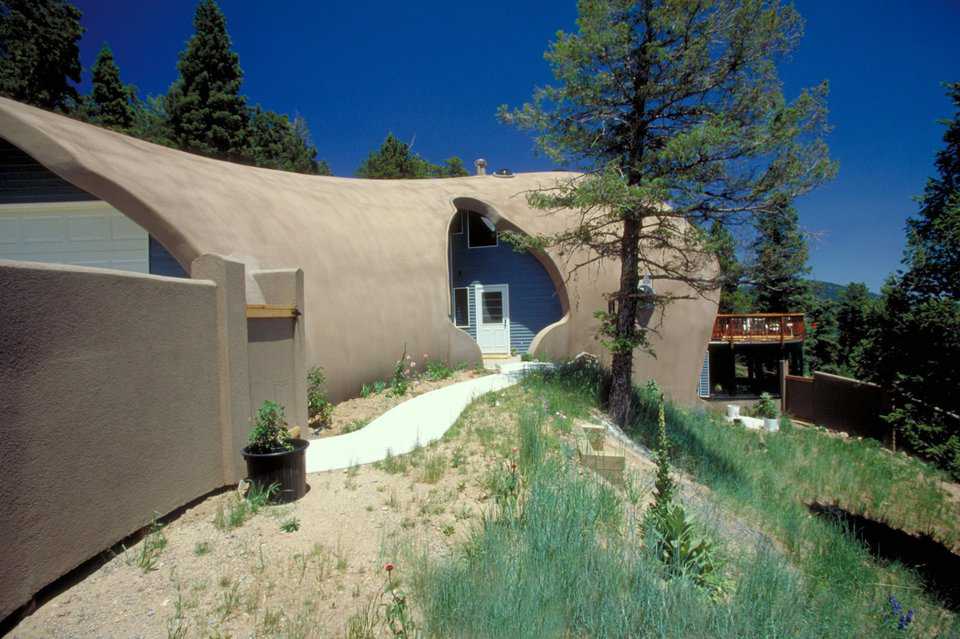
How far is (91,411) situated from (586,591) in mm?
3390

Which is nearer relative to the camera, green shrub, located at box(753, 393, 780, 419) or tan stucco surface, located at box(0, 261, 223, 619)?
tan stucco surface, located at box(0, 261, 223, 619)

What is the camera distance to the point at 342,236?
893 centimetres

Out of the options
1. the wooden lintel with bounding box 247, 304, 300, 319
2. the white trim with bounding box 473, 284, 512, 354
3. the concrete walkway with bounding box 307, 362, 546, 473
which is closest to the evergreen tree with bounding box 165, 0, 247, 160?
the white trim with bounding box 473, 284, 512, 354

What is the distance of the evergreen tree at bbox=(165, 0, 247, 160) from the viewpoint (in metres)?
24.3

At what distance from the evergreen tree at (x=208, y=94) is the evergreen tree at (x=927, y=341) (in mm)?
26398

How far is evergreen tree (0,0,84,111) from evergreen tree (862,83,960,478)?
3148cm

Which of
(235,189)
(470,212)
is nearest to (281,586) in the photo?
(235,189)

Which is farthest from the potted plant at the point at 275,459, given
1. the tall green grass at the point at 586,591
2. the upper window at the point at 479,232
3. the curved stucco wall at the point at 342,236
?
the upper window at the point at 479,232

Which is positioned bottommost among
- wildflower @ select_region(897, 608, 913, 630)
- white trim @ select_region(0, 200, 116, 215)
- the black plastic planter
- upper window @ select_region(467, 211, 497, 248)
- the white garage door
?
wildflower @ select_region(897, 608, 913, 630)

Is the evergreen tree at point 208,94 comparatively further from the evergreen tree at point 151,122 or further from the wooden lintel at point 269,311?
the wooden lintel at point 269,311

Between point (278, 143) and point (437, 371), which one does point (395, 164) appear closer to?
point (278, 143)

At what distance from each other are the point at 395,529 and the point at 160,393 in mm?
2159

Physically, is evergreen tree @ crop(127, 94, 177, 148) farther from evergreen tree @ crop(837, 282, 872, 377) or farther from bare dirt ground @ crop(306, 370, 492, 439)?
evergreen tree @ crop(837, 282, 872, 377)

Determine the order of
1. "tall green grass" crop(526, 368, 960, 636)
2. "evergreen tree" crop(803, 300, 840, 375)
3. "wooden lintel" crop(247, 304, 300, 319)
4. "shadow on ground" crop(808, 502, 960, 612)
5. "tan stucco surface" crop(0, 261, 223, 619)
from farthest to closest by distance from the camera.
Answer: "evergreen tree" crop(803, 300, 840, 375)
"shadow on ground" crop(808, 502, 960, 612)
"wooden lintel" crop(247, 304, 300, 319)
"tall green grass" crop(526, 368, 960, 636)
"tan stucco surface" crop(0, 261, 223, 619)
